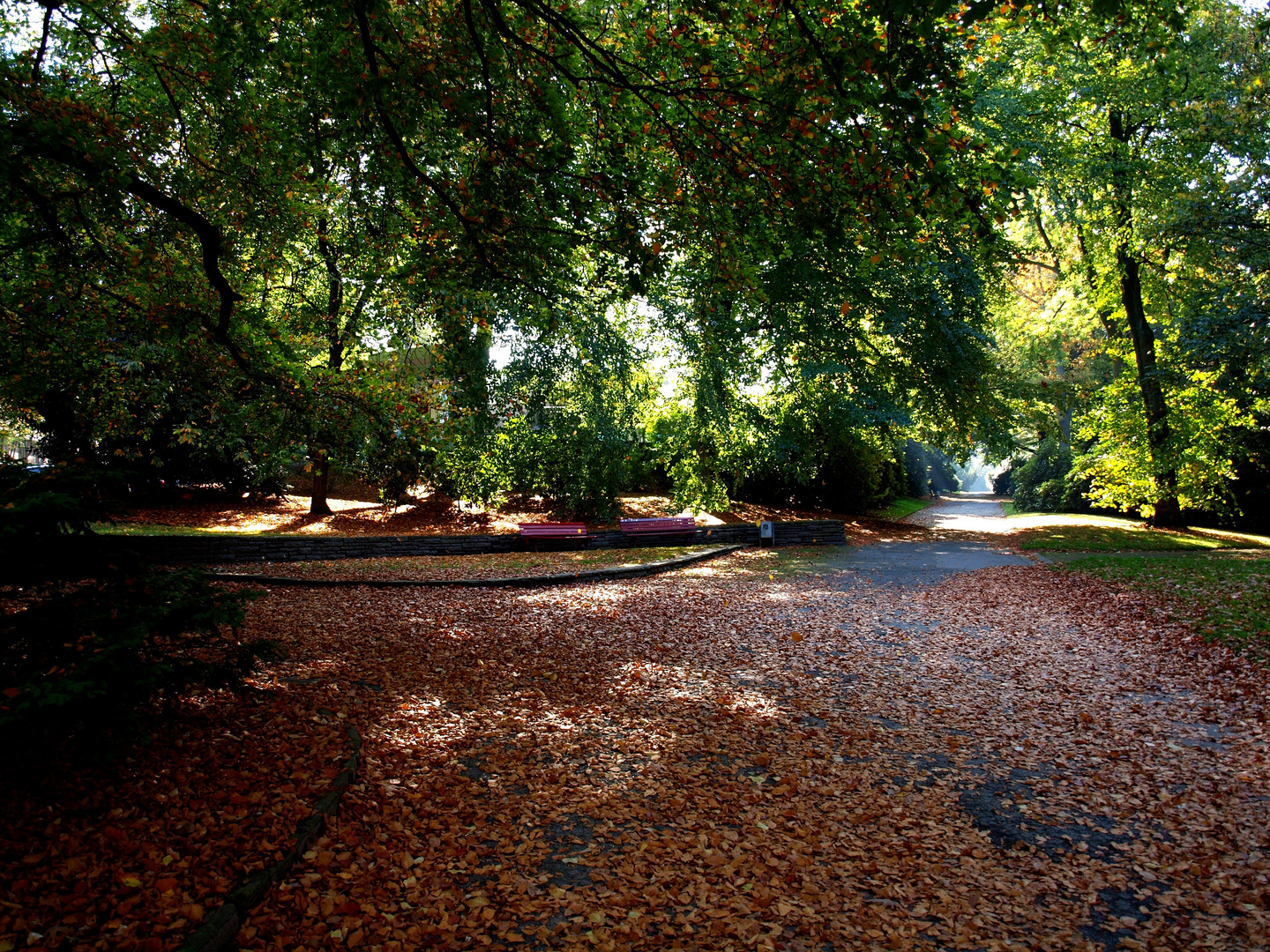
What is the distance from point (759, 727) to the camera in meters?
4.75

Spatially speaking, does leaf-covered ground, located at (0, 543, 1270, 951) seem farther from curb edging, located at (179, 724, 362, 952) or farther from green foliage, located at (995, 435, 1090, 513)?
green foliage, located at (995, 435, 1090, 513)

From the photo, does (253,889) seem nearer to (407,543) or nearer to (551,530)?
(407,543)

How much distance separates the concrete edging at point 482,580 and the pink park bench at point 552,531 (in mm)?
2373

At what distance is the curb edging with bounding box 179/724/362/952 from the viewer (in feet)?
7.69

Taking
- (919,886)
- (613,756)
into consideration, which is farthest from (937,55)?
(613,756)

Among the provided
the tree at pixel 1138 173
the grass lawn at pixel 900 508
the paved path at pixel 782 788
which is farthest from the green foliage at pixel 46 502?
the grass lawn at pixel 900 508

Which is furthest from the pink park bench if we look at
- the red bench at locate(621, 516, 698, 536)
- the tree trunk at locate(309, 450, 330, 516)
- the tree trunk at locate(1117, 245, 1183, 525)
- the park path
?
the tree trunk at locate(1117, 245, 1183, 525)

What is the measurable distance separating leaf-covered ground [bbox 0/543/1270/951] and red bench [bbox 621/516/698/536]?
293 inches

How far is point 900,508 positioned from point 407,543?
64.7 ft

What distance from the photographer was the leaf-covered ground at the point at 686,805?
8.71 ft

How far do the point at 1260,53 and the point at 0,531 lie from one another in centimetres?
1729

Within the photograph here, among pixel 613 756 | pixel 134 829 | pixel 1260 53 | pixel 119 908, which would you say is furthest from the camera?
pixel 1260 53

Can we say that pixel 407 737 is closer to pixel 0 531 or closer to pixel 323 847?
pixel 323 847

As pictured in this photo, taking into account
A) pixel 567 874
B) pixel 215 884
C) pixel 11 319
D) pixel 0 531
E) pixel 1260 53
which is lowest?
pixel 567 874
